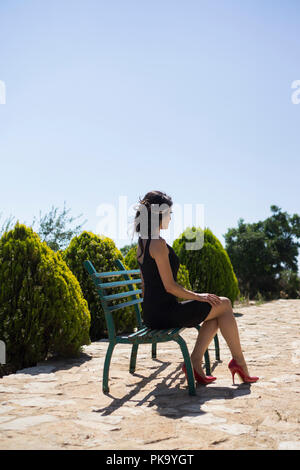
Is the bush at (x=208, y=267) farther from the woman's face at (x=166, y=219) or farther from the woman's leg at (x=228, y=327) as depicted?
the woman's face at (x=166, y=219)

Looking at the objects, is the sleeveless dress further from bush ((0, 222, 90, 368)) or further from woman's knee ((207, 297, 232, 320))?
bush ((0, 222, 90, 368))

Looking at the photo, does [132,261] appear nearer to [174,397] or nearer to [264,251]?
[174,397]

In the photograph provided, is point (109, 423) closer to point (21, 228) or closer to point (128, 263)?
point (21, 228)

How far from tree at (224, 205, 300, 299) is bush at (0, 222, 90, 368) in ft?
46.8

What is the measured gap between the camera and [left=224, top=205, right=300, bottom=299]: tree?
1977 cm

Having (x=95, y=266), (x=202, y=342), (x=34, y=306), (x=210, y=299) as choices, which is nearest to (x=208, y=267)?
(x=95, y=266)

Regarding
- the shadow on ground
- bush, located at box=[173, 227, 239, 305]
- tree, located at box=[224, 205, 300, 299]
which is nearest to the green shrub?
Answer: bush, located at box=[173, 227, 239, 305]

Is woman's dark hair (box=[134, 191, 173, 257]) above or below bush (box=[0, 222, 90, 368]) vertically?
above

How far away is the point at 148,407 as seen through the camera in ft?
11.1

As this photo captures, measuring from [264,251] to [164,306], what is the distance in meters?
17.2

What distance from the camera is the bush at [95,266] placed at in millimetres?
6918

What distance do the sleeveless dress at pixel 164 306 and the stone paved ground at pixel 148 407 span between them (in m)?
0.61

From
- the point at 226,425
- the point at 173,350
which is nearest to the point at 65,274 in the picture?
the point at 173,350

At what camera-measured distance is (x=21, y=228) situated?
5.49m
